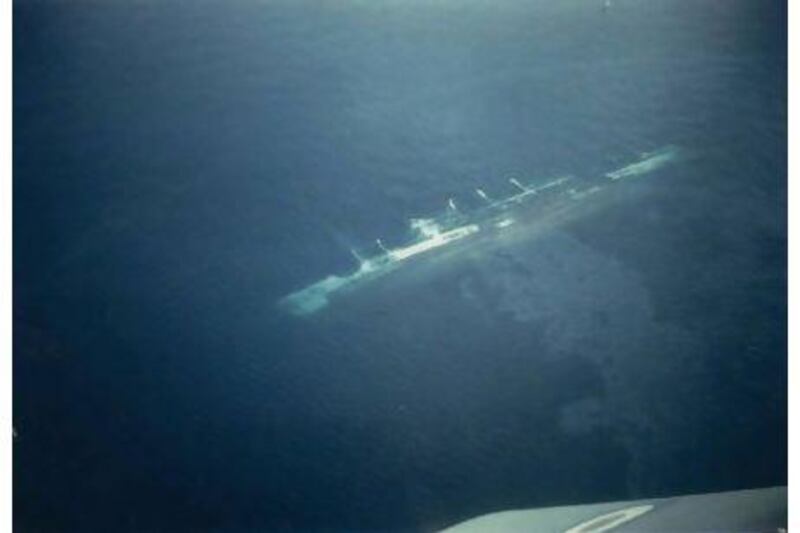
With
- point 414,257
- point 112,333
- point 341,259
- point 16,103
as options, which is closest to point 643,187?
point 414,257

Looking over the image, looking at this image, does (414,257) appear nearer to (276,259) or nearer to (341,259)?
(341,259)

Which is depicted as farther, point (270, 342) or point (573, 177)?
point (573, 177)

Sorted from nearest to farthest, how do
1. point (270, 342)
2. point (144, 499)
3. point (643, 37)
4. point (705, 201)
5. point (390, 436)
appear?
point (144, 499), point (390, 436), point (270, 342), point (705, 201), point (643, 37)

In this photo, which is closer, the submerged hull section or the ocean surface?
the ocean surface

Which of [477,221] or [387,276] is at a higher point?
[477,221]

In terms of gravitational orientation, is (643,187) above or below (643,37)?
below
